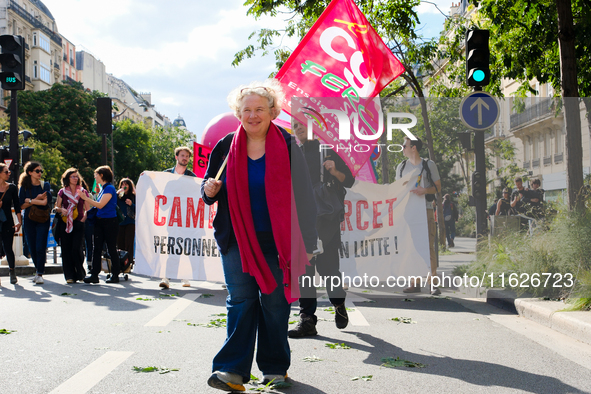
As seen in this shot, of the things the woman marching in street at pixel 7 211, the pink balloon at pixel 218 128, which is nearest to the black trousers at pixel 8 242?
the woman marching in street at pixel 7 211

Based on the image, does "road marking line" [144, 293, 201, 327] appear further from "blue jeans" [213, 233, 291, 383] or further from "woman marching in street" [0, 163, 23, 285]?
"woman marching in street" [0, 163, 23, 285]

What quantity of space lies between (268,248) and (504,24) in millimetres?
8605

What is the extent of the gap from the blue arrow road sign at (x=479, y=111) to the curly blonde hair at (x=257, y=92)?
176 inches

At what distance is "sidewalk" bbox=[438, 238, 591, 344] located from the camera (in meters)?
5.34

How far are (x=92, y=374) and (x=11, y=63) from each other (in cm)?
843

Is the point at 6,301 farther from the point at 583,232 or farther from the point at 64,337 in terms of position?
the point at 583,232

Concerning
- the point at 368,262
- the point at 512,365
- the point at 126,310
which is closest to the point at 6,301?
the point at 126,310

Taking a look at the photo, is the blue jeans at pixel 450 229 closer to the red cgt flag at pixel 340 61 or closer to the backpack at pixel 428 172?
the backpack at pixel 428 172

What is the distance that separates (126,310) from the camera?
268 inches

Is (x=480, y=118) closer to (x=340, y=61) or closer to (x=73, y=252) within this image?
(x=340, y=61)

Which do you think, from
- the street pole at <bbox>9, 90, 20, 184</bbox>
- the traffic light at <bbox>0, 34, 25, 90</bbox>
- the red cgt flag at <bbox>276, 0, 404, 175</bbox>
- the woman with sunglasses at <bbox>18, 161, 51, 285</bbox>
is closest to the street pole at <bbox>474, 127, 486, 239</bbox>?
the red cgt flag at <bbox>276, 0, 404, 175</bbox>

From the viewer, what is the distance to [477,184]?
8.12 meters

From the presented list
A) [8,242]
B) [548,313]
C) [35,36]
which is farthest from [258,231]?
[35,36]

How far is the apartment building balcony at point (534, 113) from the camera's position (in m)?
7.42
